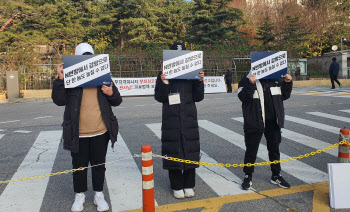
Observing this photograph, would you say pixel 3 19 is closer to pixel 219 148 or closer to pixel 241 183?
pixel 219 148

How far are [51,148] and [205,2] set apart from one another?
2875 cm

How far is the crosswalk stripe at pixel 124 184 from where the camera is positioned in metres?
4.03

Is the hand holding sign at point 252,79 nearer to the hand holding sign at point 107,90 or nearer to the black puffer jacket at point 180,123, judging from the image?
the black puffer jacket at point 180,123

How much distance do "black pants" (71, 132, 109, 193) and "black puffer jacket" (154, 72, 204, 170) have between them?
0.82m

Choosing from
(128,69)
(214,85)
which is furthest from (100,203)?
(128,69)

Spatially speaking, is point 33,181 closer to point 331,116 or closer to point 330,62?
point 331,116

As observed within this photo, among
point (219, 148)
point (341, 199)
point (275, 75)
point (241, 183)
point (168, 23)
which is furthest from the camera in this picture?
point (168, 23)

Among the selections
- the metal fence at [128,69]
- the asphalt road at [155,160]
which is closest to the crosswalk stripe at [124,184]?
the asphalt road at [155,160]

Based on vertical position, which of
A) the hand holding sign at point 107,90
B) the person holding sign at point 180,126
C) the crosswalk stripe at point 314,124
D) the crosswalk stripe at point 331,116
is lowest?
the crosswalk stripe at point 314,124

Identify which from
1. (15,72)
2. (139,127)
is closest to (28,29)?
(15,72)

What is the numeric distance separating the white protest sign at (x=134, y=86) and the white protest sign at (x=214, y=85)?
11.8 feet

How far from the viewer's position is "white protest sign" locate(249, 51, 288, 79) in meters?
4.26

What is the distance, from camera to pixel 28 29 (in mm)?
28938

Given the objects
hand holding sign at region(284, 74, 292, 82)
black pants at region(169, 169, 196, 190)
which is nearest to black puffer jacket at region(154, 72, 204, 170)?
black pants at region(169, 169, 196, 190)
